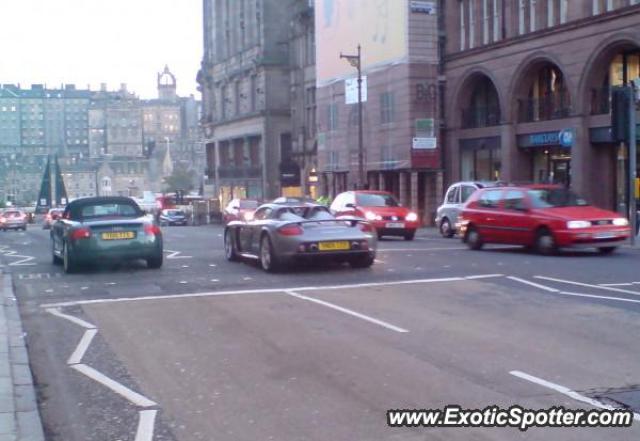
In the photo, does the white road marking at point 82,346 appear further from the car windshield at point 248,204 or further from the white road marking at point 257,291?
the car windshield at point 248,204

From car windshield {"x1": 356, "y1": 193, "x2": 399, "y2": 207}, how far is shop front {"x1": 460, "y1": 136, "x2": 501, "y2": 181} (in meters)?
13.5

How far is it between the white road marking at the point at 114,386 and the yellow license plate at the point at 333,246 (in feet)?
25.0

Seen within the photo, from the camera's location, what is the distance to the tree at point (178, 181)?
11381cm

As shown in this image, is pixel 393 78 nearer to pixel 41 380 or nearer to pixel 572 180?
pixel 572 180

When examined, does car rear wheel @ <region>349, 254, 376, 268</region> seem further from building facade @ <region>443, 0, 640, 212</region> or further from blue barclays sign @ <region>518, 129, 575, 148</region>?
blue barclays sign @ <region>518, 129, 575, 148</region>

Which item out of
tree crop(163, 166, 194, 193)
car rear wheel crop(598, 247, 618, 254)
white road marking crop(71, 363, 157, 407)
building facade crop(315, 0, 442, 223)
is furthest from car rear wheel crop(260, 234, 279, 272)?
tree crop(163, 166, 194, 193)

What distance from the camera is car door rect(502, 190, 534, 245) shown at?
19609mm

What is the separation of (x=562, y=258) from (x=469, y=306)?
7112mm

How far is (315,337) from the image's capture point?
9.67 meters

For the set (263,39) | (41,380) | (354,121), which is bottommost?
(41,380)

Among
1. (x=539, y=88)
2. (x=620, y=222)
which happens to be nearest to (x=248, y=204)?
(x=539, y=88)

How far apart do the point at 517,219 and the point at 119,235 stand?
8.57 metres

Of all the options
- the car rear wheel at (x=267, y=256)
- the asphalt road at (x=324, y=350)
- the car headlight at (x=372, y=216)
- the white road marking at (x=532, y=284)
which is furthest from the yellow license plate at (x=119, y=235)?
the car headlight at (x=372, y=216)

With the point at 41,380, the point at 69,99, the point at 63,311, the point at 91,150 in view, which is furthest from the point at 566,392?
the point at 69,99
